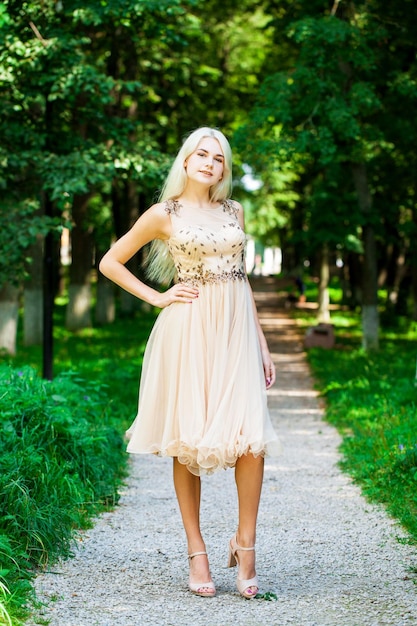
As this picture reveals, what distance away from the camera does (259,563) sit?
18.0 feet

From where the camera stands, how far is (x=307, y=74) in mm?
15344

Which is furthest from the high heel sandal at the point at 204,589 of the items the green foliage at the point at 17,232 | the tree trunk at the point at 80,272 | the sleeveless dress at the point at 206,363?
the tree trunk at the point at 80,272

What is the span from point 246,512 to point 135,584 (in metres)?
0.74

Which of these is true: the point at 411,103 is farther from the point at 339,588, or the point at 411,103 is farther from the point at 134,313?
the point at 339,588

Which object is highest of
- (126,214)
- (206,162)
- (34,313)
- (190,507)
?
(126,214)

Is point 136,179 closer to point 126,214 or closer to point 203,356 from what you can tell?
point 203,356

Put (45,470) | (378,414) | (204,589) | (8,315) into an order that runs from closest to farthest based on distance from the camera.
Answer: (204,589) → (45,470) → (378,414) → (8,315)

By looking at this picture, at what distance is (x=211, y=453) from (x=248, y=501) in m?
0.30

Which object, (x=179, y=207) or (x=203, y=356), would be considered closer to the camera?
(x=203, y=356)

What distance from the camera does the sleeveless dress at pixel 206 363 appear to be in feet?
15.2

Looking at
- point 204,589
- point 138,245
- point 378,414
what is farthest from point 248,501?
point 378,414

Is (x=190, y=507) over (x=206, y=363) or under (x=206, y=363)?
under

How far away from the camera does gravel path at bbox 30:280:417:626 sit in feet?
14.6

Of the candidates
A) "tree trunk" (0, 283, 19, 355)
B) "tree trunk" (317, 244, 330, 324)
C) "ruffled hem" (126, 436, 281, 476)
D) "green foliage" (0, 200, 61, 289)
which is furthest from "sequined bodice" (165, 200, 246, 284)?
A: "tree trunk" (317, 244, 330, 324)
